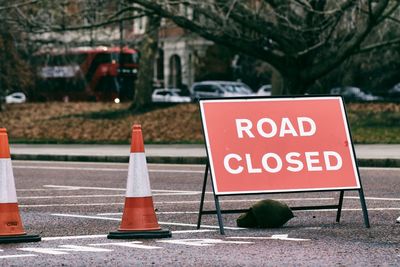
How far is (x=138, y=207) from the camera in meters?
11.7

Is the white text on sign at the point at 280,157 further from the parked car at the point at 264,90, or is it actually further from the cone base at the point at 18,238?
the parked car at the point at 264,90

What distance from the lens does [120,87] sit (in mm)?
77250

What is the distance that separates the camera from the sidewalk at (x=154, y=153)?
25078 millimetres

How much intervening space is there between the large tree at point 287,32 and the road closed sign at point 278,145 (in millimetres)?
18755

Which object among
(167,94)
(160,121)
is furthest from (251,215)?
(167,94)

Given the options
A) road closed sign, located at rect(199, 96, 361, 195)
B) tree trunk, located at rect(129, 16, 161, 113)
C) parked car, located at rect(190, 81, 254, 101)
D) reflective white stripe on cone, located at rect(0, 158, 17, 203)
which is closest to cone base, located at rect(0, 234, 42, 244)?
reflective white stripe on cone, located at rect(0, 158, 17, 203)

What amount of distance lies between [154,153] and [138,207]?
671 inches

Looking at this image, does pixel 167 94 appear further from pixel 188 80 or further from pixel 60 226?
pixel 60 226

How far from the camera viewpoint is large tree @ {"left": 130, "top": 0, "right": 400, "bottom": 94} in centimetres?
3247

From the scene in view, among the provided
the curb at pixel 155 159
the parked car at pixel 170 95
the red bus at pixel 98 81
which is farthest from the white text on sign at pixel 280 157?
the red bus at pixel 98 81

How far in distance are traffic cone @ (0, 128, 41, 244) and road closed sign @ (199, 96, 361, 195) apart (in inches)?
72.8

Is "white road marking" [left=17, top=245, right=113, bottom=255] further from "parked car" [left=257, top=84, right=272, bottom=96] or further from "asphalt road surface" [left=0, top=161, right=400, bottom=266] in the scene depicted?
"parked car" [left=257, top=84, right=272, bottom=96]

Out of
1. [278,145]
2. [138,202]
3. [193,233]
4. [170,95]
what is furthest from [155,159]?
[170,95]

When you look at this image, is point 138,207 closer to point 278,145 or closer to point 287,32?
point 278,145
